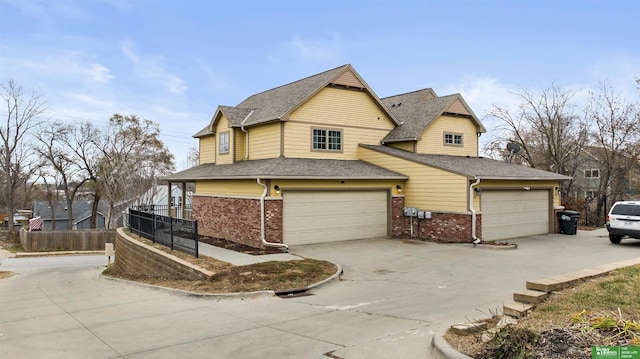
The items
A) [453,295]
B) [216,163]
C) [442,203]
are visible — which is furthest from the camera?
[216,163]

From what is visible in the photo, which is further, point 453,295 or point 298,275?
point 298,275

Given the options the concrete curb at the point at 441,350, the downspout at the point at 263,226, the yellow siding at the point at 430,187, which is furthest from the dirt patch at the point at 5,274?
the concrete curb at the point at 441,350

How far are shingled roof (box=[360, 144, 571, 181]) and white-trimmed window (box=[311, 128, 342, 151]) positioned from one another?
4.26 ft

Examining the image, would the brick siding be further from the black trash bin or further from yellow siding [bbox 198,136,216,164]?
the black trash bin

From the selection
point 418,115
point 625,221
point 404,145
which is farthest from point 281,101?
point 625,221

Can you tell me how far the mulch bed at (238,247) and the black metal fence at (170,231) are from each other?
1.76 m

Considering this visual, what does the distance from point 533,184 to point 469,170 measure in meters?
4.23

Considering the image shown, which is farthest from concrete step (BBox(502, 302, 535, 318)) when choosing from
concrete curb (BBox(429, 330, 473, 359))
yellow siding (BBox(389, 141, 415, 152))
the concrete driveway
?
yellow siding (BBox(389, 141, 415, 152))

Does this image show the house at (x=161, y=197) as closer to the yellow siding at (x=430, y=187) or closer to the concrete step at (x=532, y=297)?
the yellow siding at (x=430, y=187)

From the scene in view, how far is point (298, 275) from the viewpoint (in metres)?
11.3

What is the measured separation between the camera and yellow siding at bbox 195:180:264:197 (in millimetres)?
17188

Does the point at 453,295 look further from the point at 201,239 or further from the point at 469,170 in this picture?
the point at 201,239

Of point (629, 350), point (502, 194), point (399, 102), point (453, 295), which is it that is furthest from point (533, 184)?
point (629, 350)

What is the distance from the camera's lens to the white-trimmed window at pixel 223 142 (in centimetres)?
2306
